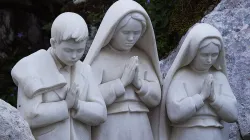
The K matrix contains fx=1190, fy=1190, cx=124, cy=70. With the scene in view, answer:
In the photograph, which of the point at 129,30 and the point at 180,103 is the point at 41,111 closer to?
the point at 129,30

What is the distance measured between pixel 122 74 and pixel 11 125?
182cm

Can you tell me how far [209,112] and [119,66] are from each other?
737mm

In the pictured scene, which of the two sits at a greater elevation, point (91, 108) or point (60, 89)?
point (60, 89)

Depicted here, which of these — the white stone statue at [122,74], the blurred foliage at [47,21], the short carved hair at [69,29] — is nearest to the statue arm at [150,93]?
the white stone statue at [122,74]

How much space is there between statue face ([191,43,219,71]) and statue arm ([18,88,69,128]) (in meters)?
1.15

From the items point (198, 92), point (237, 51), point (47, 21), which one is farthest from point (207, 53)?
point (47, 21)

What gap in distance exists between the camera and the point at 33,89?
7.80 meters

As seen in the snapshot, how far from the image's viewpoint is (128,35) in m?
8.29

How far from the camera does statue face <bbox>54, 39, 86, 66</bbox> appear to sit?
7809 mm

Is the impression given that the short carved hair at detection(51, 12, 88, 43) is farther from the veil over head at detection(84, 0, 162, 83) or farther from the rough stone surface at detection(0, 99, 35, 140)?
the rough stone surface at detection(0, 99, 35, 140)

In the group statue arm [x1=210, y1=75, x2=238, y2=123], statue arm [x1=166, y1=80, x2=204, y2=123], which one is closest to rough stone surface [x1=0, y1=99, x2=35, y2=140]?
statue arm [x1=166, y1=80, x2=204, y2=123]

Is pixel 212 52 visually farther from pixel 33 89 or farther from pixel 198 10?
pixel 198 10

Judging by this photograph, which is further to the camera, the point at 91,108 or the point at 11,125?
the point at 91,108

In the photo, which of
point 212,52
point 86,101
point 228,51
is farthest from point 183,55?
point 228,51
